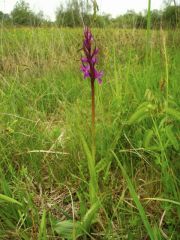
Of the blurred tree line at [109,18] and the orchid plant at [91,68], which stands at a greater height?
the blurred tree line at [109,18]

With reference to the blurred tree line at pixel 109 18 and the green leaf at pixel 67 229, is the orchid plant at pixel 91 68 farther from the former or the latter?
the blurred tree line at pixel 109 18

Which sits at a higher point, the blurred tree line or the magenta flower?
the blurred tree line

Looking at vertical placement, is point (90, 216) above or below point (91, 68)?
below

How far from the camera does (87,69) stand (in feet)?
3.08

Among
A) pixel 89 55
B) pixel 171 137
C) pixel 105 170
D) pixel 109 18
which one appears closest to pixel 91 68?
pixel 89 55

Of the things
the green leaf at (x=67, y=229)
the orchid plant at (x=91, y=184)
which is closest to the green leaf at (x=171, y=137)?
the orchid plant at (x=91, y=184)

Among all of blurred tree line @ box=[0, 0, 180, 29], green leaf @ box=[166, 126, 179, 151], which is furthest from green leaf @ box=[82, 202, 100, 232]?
blurred tree line @ box=[0, 0, 180, 29]

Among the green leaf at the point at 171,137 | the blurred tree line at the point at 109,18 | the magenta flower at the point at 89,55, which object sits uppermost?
the blurred tree line at the point at 109,18

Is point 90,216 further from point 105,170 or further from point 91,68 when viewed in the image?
point 91,68

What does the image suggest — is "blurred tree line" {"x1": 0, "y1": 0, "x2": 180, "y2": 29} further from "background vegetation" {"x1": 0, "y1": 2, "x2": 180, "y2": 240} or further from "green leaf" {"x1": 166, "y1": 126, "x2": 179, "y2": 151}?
"green leaf" {"x1": 166, "y1": 126, "x2": 179, "y2": 151}

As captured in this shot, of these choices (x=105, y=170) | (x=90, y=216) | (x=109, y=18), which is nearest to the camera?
(x=90, y=216)

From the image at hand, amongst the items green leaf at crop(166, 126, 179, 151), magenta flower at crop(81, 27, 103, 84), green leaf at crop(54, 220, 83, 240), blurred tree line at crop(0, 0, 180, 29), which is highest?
blurred tree line at crop(0, 0, 180, 29)

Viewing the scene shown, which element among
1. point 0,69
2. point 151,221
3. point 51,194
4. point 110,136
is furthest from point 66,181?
point 0,69

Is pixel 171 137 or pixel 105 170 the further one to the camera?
pixel 105 170
